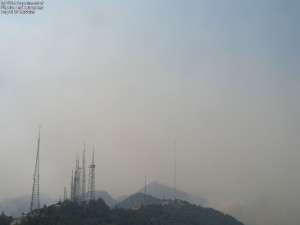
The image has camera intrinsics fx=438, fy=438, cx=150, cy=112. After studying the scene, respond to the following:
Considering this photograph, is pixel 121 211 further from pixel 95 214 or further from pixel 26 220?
pixel 26 220

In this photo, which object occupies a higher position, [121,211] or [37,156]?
[37,156]

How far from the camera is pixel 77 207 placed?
110 metres

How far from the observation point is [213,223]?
158375mm

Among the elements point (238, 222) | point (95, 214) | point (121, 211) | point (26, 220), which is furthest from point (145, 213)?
point (238, 222)

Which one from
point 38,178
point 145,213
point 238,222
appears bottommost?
point 238,222

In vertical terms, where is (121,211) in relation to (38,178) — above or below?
below

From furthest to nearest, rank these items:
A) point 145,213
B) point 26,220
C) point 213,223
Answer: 1. point 213,223
2. point 145,213
3. point 26,220

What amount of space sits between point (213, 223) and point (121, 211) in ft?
165

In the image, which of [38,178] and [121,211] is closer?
[38,178]

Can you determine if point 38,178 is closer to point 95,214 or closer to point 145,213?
point 95,214

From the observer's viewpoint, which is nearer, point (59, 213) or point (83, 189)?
point (59, 213)

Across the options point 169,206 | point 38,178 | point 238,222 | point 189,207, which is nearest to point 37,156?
point 38,178

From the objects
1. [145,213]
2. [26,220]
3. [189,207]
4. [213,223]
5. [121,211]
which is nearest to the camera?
[26,220]

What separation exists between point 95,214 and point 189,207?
7377 centimetres
